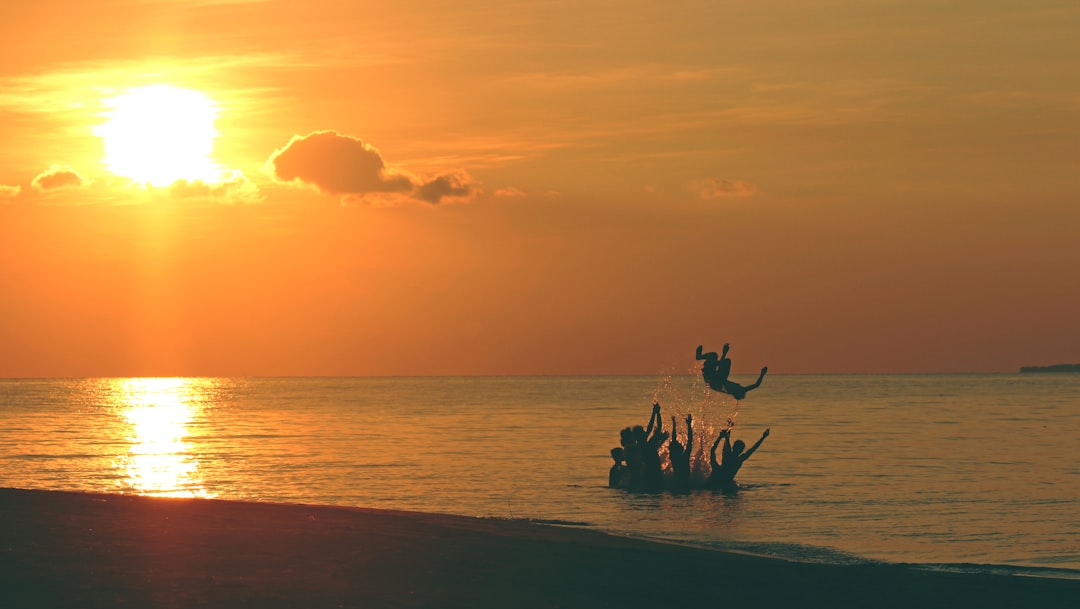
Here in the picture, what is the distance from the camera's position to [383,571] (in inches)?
685

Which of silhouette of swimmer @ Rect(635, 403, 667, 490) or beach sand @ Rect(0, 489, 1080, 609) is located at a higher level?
silhouette of swimmer @ Rect(635, 403, 667, 490)

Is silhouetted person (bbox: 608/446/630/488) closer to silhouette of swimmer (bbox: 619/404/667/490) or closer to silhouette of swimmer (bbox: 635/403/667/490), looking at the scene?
silhouette of swimmer (bbox: 619/404/667/490)

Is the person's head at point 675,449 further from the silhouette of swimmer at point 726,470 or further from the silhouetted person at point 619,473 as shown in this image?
the silhouetted person at point 619,473

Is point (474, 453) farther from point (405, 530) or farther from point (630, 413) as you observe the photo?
point (630, 413)

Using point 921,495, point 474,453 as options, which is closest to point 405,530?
point 921,495

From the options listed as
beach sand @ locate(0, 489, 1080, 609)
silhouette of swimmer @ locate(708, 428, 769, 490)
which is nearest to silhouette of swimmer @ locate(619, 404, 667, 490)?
silhouette of swimmer @ locate(708, 428, 769, 490)

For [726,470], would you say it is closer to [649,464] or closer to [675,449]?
[675,449]

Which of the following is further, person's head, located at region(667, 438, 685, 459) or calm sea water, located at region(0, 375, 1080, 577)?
person's head, located at region(667, 438, 685, 459)

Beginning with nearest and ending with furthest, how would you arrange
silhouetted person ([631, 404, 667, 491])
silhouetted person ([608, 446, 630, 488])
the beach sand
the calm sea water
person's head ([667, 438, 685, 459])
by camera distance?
the beach sand → the calm sea water → silhouetted person ([631, 404, 667, 491]) → person's head ([667, 438, 685, 459]) → silhouetted person ([608, 446, 630, 488])

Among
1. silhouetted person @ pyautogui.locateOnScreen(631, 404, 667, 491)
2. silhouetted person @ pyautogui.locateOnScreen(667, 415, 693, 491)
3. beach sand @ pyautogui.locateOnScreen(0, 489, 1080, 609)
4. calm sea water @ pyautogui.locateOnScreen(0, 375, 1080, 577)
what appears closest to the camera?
beach sand @ pyautogui.locateOnScreen(0, 489, 1080, 609)

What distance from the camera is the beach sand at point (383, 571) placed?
15.5 meters

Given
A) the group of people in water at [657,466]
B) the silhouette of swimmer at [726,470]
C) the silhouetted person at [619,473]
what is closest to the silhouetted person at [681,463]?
the group of people in water at [657,466]

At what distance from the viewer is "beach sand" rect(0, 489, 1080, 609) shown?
50.8ft

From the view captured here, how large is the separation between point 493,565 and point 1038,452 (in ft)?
159
